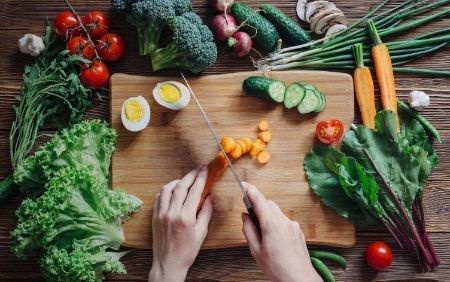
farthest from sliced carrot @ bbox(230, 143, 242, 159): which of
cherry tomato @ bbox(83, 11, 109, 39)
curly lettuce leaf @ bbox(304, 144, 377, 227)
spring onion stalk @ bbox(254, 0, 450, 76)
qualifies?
cherry tomato @ bbox(83, 11, 109, 39)

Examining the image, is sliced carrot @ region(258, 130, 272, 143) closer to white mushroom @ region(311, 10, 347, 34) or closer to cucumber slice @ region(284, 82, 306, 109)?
cucumber slice @ region(284, 82, 306, 109)

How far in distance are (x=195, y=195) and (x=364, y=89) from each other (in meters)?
1.06

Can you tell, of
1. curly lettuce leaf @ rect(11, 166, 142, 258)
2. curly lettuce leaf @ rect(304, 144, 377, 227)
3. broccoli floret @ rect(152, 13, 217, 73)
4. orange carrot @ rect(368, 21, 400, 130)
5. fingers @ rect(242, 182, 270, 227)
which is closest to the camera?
curly lettuce leaf @ rect(11, 166, 142, 258)

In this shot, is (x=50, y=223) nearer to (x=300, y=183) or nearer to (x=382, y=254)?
(x=300, y=183)

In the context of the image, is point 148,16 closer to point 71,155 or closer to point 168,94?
point 168,94

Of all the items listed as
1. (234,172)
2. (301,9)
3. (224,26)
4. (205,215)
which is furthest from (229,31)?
(205,215)

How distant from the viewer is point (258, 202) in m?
2.68

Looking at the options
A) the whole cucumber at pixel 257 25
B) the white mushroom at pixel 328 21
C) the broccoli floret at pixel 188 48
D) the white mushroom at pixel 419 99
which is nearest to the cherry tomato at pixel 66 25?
the broccoli floret at pixel 188 48

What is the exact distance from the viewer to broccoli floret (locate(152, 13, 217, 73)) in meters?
2.78

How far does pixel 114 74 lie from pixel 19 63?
544 mm

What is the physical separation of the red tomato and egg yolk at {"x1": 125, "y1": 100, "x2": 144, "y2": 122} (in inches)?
36.3

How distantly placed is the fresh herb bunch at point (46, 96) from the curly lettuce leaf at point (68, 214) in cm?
37

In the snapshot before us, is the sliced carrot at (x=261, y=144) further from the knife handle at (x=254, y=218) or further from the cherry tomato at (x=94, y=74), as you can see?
the cherry tomato at (x=94, y=74)

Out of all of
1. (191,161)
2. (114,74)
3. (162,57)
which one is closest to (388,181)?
(191,161)
